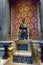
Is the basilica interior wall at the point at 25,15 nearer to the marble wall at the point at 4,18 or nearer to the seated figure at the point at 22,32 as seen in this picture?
the marble wall at the point at 4,18

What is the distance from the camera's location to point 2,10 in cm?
854

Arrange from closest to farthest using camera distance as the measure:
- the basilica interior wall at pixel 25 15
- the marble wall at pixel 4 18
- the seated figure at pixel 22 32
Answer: the seated figure at pixel 22 32 < the marble wall at pixel 4 18 < the basilica interior wall at pixel 25 15

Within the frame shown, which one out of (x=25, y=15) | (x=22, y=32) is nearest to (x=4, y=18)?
(x=25, y=15)

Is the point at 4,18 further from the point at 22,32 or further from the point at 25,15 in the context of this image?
the point at 22,32

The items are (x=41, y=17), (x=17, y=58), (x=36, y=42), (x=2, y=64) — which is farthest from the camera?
(x=41, y=17)

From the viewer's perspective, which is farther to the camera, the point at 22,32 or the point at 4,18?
the point at 4,18

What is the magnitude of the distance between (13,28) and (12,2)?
1.54 m

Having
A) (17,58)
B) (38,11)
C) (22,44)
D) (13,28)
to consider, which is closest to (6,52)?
(22,44)

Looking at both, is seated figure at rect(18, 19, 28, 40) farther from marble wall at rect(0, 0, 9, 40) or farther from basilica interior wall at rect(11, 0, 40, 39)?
marble wall at rect(0, 0, 9, 40)

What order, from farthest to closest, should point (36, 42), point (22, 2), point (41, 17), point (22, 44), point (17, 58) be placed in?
point (22, 2) < point (41, 17) < point (36, 42) < point (22, 44) < point (17, 58)

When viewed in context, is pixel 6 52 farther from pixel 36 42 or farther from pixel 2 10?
pixel 2 10

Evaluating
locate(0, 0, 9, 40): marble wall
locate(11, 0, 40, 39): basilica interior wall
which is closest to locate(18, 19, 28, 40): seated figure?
locate(11, 0, 40, 39): basilica interior wall

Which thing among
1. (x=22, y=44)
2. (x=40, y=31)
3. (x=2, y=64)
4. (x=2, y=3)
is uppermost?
(x=2, y=3)

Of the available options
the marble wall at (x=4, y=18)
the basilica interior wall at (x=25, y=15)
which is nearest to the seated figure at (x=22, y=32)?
the basilica interior wall at (x=25, y=15)
